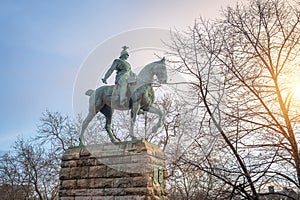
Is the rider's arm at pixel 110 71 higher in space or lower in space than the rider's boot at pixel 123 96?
higher

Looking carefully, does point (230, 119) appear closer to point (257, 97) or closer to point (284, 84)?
point (257, 97)

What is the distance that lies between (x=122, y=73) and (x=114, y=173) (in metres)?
2.56

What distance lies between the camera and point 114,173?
634 cm

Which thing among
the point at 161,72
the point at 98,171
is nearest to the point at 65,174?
the point at 98,171

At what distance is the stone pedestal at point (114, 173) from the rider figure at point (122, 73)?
1292mm

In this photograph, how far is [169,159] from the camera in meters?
12.0

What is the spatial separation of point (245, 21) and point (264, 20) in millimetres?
444

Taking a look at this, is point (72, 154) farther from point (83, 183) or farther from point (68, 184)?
point (83, 183)

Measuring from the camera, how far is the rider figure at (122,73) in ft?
23.2

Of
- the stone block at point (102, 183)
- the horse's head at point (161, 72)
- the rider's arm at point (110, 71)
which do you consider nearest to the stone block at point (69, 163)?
the stone block at point (102, 183)

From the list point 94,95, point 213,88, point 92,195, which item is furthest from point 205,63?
point 92,195

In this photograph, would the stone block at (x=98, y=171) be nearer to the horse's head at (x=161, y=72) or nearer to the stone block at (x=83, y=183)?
the stone block at (x=83, y=183)

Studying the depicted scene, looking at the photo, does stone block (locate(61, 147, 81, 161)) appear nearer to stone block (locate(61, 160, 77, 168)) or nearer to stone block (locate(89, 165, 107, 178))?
stone block (locate(61, 160, 77, 168))

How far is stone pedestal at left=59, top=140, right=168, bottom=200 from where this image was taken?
608 centimetres
